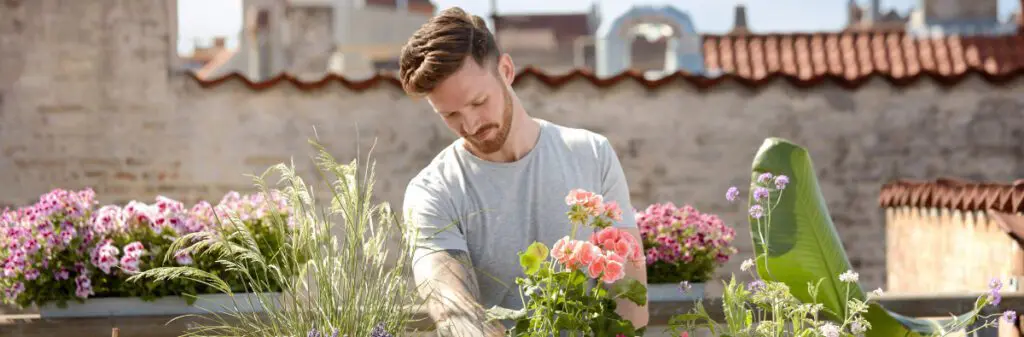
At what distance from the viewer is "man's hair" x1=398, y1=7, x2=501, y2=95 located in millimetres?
2537

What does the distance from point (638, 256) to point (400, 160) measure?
5.90m

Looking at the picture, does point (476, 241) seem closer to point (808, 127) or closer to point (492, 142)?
point (492, 142)

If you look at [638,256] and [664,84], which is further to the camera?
[664,84]

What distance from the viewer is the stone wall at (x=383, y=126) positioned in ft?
26.0

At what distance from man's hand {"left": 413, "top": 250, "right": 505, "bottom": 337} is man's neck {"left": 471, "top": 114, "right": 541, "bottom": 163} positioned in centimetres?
24

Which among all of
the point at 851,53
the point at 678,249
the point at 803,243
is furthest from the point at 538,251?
the point at 851,53

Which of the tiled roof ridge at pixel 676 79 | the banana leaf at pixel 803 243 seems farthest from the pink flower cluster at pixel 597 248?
the tiled roof ridge at pixel 676 79

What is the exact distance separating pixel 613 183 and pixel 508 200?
23cm

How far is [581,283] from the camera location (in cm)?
223

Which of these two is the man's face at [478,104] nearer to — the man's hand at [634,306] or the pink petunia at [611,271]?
the man's hand at [634,306]

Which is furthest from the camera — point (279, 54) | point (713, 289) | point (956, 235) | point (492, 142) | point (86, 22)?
point (279, 54)

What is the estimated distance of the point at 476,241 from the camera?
2.74 meters

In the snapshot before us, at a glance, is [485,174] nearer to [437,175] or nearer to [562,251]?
[437,175]

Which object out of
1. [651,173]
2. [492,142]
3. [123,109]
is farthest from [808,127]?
[492,142]
